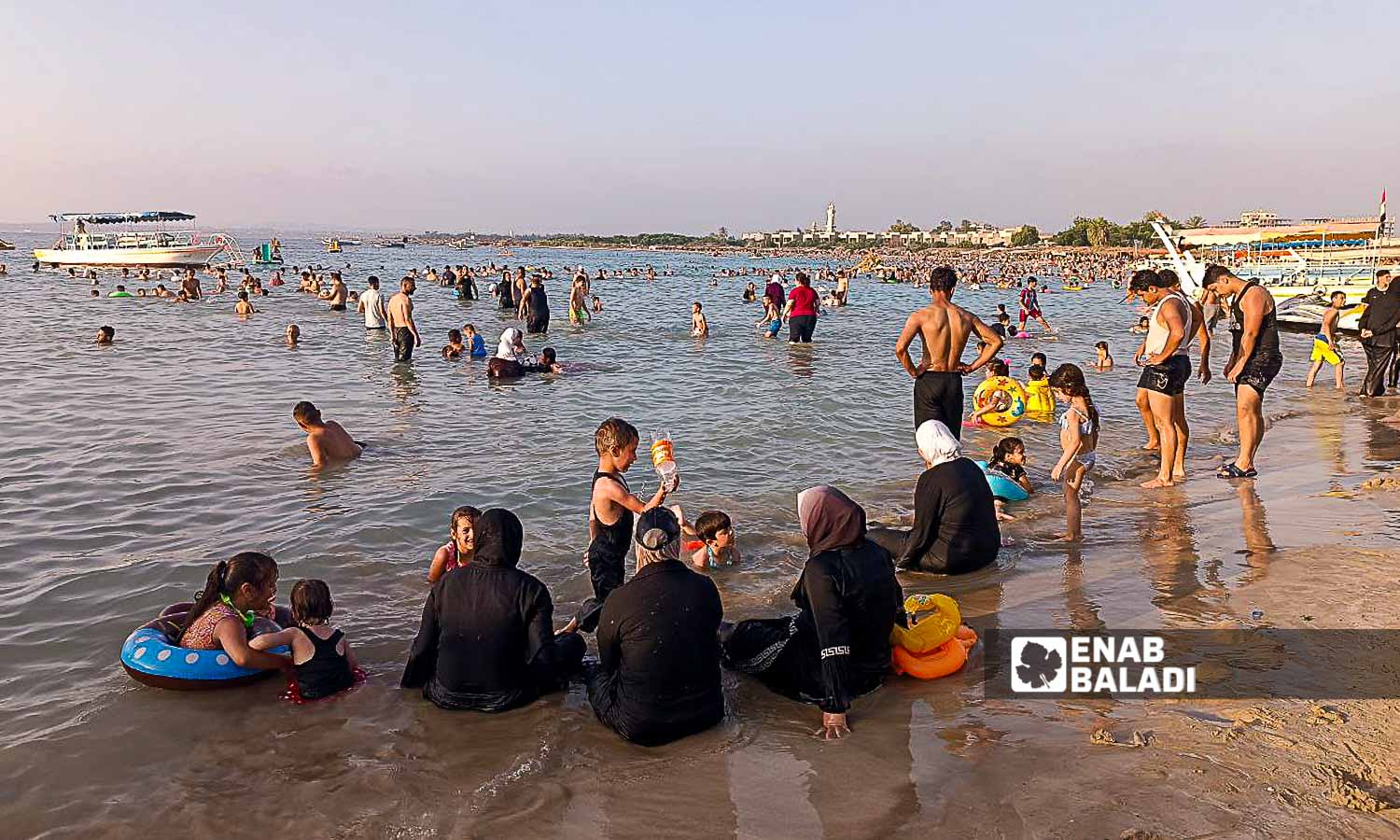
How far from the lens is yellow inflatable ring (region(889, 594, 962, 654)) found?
449 cm

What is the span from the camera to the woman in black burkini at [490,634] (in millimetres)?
4133

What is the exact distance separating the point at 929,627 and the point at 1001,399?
7.53m

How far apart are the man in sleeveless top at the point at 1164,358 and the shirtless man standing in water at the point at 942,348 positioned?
5.00 ft

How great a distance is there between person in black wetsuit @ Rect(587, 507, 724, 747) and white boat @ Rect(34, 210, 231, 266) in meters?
48.5

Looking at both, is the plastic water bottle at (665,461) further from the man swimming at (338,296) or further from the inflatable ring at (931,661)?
the man swimming at (338,296)

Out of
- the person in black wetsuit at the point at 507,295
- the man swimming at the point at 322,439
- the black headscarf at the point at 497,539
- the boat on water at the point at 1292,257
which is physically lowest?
the man swimming at the point at 322,439

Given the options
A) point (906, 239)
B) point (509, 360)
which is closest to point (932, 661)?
point (509, 360)

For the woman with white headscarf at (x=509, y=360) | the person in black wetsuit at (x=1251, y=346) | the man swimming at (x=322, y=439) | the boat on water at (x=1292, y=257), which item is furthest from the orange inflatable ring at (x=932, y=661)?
the boat on water at (x=1292, y=257)

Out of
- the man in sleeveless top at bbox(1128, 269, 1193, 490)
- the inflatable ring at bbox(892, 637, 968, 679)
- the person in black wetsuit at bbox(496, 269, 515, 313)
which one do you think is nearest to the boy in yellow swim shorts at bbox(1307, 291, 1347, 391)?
the man in sleeveless top at bbox(1128, 269, 1193, 490)

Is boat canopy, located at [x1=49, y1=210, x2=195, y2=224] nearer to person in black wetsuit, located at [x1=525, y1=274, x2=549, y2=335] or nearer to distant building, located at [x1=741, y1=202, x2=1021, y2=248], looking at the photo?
person in black wetsuit, located at [x1=525, y1=274, x2=549, y2=335]

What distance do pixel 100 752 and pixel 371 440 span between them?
6.82m

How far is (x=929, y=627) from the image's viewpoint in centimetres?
453

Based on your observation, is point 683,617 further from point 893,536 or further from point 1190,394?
point 1190,394

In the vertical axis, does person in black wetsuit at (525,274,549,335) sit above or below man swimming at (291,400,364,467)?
above
